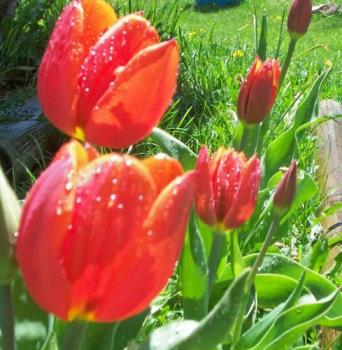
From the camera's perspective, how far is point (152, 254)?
674 mm

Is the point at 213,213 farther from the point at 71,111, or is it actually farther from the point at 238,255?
the point at 238,255

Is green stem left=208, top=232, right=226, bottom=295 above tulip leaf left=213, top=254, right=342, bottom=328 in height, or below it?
above

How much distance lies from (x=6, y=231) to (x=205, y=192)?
39 cm

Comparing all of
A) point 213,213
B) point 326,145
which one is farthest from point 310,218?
point 213,213

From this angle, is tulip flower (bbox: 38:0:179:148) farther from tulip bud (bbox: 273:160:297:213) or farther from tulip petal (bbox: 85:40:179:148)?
tulip bud (bbox: 273:160:297:213)

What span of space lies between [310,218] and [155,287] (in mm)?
2296

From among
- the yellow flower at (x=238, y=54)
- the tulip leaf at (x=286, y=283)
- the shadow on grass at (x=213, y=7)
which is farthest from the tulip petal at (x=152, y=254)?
the shadow on grass at (x=213, y=7)

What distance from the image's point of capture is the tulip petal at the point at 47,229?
652mm

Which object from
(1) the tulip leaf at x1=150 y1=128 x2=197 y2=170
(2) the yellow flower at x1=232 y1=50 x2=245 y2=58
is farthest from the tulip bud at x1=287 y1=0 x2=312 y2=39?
(2) the yellow flower at x1=232 y1=50 x2=245 y2=58

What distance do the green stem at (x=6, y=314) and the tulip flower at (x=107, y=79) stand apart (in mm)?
165

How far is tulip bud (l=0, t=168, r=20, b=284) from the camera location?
727 millimetres

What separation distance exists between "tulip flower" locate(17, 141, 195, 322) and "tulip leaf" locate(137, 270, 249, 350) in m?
0.11

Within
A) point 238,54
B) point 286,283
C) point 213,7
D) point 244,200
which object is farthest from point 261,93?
point 213,7

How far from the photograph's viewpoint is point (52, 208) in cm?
65
